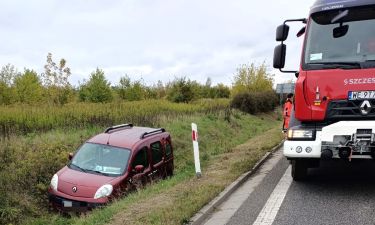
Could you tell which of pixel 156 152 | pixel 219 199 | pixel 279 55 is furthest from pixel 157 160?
pixel 279 55

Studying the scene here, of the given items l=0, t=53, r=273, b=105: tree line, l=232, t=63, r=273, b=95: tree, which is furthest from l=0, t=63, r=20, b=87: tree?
l=232, t=63, r=273, b=95: tree

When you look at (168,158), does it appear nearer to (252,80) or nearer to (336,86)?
(336,86)

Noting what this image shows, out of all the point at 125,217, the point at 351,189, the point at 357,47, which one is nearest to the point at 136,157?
the point at 125,217

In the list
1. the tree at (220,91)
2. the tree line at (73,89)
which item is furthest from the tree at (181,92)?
the tree at (220,91)

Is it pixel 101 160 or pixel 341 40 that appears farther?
pixel 101 160

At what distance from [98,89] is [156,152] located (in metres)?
23.1

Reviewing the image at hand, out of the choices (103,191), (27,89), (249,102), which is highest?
(27,89)

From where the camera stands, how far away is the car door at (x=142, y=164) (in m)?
9.44

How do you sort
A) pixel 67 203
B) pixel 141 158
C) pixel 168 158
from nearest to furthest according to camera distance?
1. pixel 67 203
2. pixel 141 158
3. pixel 168 158

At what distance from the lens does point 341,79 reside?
21.6 ft

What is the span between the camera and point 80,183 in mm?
8789

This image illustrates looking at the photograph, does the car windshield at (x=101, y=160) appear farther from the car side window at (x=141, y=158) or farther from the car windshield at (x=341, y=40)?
the car windshield at (x=341, y=40)

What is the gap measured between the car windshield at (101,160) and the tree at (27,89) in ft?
76.4

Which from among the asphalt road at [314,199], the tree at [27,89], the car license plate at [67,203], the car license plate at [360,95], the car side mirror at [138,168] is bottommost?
the car license plate at [67,203]
